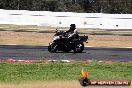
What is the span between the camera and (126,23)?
153 feet

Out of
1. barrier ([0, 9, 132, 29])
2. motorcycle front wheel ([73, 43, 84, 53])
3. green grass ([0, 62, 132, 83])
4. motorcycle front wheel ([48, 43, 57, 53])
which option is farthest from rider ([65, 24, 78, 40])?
barrier ([0, 9, 132, 29])

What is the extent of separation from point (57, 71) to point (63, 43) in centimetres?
733

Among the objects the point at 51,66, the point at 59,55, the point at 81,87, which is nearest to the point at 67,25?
the point at 59,55

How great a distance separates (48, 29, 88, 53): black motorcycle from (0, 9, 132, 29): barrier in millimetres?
22981

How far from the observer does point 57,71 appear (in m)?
15.6

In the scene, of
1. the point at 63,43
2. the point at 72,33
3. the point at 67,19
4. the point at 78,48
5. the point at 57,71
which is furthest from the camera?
the point at 67,19

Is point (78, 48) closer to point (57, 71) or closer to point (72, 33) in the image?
point (72, 33)

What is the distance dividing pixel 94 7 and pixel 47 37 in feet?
122

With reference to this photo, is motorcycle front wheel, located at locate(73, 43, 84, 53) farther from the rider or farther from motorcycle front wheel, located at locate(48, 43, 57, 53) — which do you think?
motorcycle front wheel, located at locate(48, 43, 57, 53)

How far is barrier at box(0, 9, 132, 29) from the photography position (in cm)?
4631

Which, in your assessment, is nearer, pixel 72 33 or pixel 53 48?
pixel 53 48

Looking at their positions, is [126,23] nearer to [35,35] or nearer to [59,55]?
[35,35]

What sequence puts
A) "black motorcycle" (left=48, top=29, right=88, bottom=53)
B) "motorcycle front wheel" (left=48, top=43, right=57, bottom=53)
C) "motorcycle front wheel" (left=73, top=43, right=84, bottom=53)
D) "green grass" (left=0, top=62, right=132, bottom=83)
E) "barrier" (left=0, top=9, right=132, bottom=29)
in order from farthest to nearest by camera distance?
"barrier" (left=0, top=9, right=132, bottom=29), "motorcycle front wheel" (left=73, top=43, right=84, bottom=53), "motorcycle front wheel" (left=48, top=43, right=57, bottom=53), "black motorcycle" (left=48, top=29, right=88, bottom=53), "green grass" (left=0, top=62, right=132, bottom=83)

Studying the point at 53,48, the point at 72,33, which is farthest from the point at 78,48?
the point at 53,48
